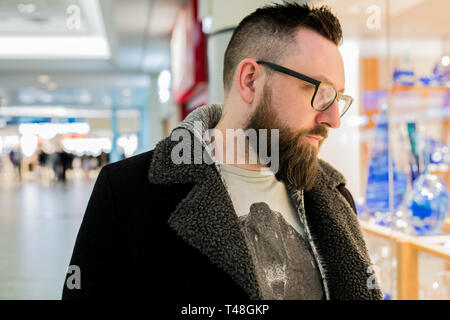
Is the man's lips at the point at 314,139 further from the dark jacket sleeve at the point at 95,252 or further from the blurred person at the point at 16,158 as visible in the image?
the blurred person at the point at 16,158

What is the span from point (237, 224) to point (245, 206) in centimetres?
5

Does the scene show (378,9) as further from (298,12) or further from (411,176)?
(298,12)

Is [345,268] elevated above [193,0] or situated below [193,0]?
below

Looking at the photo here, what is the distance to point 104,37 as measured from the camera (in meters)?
5.13

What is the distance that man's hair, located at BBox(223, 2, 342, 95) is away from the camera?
77cm

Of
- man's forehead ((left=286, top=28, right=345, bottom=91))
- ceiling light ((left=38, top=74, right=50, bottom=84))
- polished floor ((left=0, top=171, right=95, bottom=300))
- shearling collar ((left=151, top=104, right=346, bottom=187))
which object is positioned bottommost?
polished floor ((left=0, top=171, right=95, bottom=300))

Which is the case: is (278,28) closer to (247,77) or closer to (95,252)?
(247,77)

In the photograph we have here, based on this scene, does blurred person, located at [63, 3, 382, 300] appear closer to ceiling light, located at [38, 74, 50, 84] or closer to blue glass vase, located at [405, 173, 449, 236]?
blue glass vase, located at [405, 173, 449, 236]

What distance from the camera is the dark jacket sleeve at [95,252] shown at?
79 cm

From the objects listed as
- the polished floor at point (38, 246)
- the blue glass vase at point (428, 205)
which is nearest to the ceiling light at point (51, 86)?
the polished floor at point (38, 246)

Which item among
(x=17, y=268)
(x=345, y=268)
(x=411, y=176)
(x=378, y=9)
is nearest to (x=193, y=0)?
(x=378, y=9)

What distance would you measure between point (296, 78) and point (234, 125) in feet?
0.47

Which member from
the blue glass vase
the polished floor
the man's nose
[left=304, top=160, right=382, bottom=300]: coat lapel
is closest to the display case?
the blue glass vase

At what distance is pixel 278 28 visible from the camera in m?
0.79
